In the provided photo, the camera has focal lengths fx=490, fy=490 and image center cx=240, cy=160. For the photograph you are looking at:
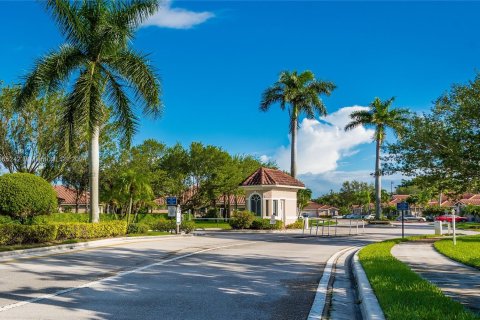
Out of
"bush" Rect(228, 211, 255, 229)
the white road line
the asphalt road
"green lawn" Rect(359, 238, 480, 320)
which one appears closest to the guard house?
"bush" Rect(228, 211, 255, 229)

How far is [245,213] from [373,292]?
28210mm

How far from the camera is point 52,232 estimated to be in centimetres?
1909

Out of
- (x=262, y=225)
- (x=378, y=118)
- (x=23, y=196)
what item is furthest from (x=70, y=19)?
(x=378, y=118)

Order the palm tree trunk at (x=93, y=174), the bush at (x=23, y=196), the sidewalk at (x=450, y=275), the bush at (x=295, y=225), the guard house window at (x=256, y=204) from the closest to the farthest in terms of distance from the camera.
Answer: the sidewalk at (x=450, y=275) → the bush at (x=23, y=196) → the palm tree trunk at (x=93, y=174) → the guard house window at (x=256, y=204) → the bush at (x=295, y=225)

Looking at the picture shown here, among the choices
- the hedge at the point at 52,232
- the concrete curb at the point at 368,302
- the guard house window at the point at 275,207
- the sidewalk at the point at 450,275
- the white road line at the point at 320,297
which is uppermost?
the guard house window at the point at 275,207

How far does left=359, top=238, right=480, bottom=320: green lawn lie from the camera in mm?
6314

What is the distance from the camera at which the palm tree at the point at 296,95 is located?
45594mm

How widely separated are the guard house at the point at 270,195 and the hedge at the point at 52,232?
1686 cm

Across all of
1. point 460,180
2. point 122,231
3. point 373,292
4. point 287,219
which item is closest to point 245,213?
Answer: point 287,219

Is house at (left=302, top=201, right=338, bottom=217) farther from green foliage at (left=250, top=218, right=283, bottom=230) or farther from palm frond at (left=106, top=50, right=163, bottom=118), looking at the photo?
palm frond at (left=106, top=50, right=163, bottom=118)

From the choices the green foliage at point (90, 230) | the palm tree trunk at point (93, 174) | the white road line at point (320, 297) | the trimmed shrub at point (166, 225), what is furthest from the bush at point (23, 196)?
the white road line at point (320, 297)

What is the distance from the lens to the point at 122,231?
2528 centimetres

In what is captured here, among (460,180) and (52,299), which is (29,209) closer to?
(52,299)

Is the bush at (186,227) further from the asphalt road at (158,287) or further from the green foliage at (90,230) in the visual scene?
the asphalt road at (158,287)
